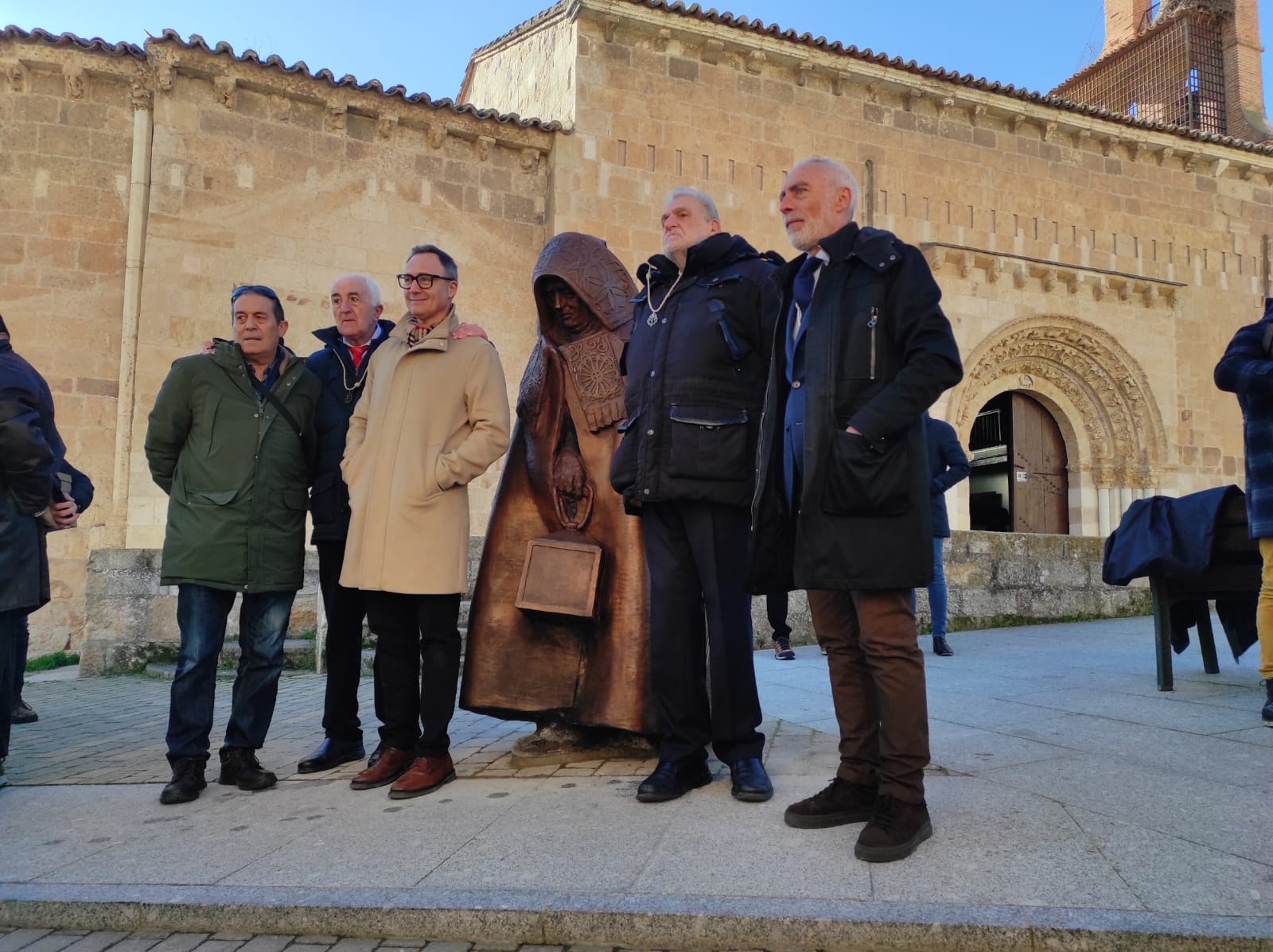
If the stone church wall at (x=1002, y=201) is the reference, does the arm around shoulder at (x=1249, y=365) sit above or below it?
below

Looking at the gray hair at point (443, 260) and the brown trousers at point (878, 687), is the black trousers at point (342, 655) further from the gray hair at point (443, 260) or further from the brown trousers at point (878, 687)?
the brown trousers at point (878, 687)

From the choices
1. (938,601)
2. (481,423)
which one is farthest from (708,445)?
(938,601)

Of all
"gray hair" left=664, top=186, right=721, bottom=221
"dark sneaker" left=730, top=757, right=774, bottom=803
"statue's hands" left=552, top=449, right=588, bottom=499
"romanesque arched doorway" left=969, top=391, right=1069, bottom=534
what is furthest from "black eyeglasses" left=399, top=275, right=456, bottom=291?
"romanesque arched doorway" left=969, top=391, right=1069, bottom=534

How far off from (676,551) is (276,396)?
1.89 meters

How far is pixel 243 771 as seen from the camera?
11.8 ft

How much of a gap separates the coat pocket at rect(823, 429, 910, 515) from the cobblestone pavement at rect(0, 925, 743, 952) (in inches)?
52.4

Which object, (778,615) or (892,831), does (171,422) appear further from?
(778,615)

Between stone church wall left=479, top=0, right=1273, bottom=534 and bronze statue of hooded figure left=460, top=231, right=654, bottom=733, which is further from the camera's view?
stone church wall left=479, top=0, right=1273, bottom=534

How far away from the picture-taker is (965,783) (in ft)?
10.1

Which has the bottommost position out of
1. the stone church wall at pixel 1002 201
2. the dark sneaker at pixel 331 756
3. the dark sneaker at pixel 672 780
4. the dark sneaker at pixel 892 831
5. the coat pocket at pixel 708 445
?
the dark sneaker at pixel 331 756

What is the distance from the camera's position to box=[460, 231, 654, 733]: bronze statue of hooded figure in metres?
3.58

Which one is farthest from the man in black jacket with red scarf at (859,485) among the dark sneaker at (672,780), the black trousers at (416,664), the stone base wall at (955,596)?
the stone base wall at (955,596)

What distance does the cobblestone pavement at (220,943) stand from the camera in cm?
219

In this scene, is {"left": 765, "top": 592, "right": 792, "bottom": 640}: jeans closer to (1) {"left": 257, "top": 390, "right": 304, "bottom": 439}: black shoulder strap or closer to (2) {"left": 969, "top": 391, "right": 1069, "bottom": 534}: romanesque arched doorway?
(1) {"left": 257, "top": 390, "right": 304, "bottom": 439}: black shoulder strap
